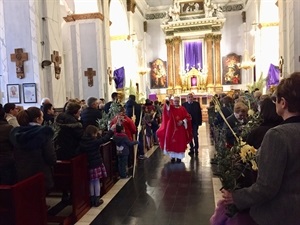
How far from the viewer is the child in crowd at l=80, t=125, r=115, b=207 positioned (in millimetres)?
4441

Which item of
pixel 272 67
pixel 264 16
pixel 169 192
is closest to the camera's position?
pixel 169 192

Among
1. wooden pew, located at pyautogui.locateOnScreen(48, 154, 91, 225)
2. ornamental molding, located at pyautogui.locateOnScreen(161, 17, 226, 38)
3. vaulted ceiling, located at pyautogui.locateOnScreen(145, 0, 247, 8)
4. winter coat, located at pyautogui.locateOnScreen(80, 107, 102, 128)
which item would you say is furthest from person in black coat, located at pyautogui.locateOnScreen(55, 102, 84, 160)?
vaulted ceiling, located at pyautogui.locateOnScreen(145, 0, 247, 8)

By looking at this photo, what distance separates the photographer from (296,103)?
1.61 m

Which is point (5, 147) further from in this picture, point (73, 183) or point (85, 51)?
point (85, 51)

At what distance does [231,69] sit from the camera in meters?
20.6

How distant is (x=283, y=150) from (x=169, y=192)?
3.87 meters

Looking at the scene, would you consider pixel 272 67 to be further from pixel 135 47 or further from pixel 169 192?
pixel 169 192

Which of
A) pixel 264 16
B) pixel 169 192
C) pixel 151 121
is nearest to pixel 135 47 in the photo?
pixel 264 16

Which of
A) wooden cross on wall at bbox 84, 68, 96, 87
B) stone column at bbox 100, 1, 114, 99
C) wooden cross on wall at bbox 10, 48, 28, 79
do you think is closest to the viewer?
wooden cross on wall at bbox 10, 48, 28, 79

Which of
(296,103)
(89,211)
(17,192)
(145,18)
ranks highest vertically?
(145,18)

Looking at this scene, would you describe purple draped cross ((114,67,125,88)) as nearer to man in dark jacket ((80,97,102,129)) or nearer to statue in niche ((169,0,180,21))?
statue in niche ((169,0,180,21))

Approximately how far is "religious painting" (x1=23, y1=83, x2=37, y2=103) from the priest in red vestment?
10.4ft

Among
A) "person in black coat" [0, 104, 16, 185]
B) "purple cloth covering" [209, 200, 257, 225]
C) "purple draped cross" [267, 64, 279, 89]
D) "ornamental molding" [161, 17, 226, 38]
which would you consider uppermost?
"ornamental molding" [161, 17, 226, 38]

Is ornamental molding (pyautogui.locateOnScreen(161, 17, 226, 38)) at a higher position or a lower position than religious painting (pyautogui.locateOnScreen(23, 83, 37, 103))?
higher
